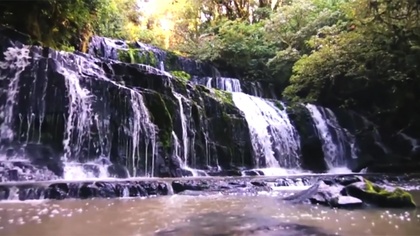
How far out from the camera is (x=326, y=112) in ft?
51.9

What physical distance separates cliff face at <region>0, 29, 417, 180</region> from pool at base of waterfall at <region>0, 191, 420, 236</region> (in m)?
3.80

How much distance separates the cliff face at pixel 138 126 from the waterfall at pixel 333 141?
0.13ft

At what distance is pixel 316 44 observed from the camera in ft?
51.9

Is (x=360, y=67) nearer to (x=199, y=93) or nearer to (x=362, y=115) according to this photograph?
(x=362, y=115)

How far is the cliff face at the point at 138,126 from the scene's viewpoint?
9719 mm

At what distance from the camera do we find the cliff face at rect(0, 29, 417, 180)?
9.72 metres

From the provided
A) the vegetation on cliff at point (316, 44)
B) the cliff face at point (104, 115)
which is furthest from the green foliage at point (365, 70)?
the cliff face at point (104, 115)

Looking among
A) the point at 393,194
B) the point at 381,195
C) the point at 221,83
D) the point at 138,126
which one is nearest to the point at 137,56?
the point at 221,83

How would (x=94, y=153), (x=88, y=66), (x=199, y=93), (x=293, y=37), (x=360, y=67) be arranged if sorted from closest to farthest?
(x=94, y=153) → (x=88, y=66) → (x=199, y=93) → (x=360, y=67) → (x=293, y=37)

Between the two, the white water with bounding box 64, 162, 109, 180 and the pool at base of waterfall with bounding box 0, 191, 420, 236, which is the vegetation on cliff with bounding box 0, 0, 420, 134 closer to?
the white water with bounding box 64, 162, 109, 180

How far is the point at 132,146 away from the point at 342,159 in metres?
7.92

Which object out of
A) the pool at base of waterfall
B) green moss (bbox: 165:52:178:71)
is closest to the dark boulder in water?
the pool at base of waterfall

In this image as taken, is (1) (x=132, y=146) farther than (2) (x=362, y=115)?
No

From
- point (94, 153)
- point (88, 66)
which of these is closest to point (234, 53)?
point (88, 66)
